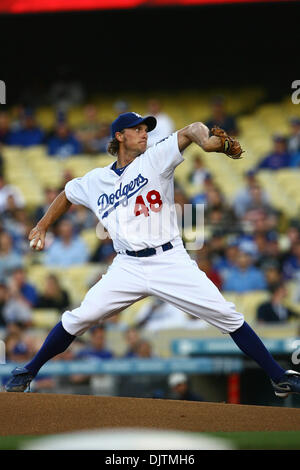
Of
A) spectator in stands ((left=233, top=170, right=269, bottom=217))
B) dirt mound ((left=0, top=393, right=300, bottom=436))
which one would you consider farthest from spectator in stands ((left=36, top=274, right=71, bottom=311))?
dirt mound ((left=0, top=393, right=300, bottom=436))

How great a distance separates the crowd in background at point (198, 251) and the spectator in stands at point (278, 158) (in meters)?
0.01

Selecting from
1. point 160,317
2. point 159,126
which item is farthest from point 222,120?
point 160,317

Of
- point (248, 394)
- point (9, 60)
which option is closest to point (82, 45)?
point (9, 60)

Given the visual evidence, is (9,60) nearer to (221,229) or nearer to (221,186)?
(221,186)

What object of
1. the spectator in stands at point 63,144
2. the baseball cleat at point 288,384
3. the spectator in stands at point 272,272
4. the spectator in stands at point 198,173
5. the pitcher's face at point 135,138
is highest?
the spectator in stands at point 63,144

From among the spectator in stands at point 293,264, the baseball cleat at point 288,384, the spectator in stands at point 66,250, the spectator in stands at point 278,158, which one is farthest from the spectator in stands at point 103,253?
the baseball cleat at point 288,384

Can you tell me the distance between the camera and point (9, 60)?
13.4 meters

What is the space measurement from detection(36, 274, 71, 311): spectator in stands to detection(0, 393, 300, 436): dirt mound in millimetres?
3789

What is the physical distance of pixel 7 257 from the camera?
30.8ft

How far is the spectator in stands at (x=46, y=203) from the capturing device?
32.8ft

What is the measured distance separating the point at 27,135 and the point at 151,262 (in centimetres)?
799

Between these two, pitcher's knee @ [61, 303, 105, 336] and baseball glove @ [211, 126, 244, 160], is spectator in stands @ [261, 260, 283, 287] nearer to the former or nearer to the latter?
pitcher's knee @ [61, 303, 105, 336]

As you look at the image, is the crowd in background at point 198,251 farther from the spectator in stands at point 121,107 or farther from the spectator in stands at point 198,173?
the spectator in stands at point 121,107
